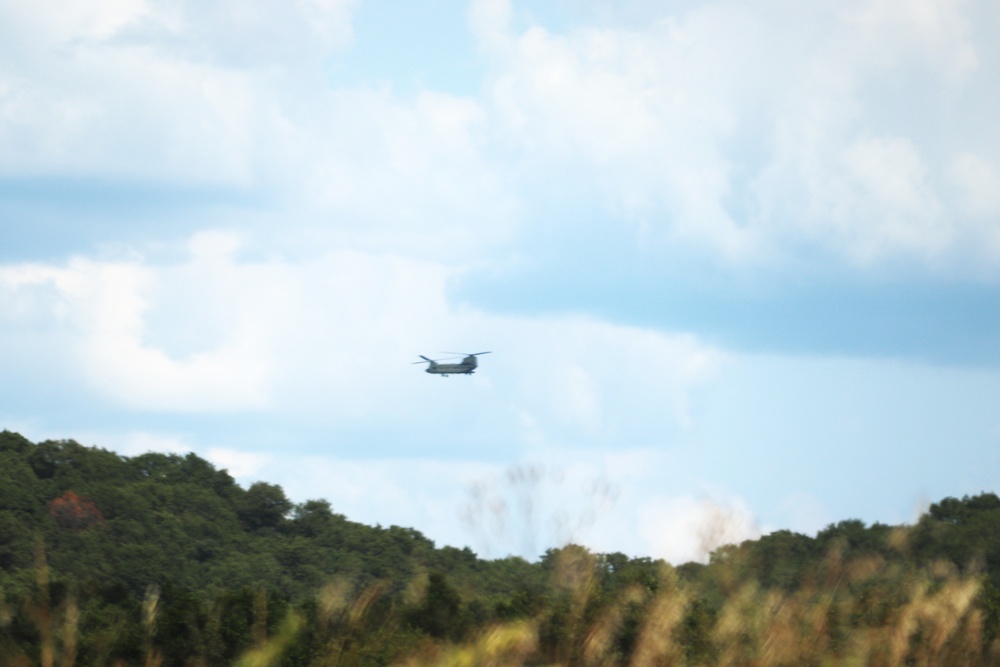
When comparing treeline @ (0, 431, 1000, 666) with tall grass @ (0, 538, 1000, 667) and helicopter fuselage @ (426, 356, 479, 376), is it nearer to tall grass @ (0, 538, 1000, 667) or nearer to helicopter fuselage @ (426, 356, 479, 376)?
tall grass @ (0, 538, 1000, 667)

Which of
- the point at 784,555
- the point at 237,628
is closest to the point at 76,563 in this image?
the point at 784,555

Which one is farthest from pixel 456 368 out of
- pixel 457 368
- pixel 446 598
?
pixel 446 598

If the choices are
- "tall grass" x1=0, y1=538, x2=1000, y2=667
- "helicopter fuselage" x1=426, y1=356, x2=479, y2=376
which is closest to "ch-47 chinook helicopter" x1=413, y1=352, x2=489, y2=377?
"helicopter fuselage" x1=426, y1=356, x2=479, y2=376

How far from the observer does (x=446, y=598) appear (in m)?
25.7

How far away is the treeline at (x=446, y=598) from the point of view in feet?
43.9

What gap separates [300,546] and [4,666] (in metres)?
53.6

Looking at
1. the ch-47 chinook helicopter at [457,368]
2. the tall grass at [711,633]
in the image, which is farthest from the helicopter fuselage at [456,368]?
the tall grass at [711,633]

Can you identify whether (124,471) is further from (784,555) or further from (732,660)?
(732,660)

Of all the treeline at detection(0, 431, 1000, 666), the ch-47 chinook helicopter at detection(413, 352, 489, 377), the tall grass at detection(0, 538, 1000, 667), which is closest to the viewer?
the tall grass at detection(0, 538, 1000, 667)

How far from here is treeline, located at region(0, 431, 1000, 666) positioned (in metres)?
13.4

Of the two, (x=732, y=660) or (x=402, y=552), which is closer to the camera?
(x=732, y=660)

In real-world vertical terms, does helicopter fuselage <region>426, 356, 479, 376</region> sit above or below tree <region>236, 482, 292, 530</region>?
above

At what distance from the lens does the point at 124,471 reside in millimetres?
80812

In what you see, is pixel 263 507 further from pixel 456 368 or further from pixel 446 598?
pixel 446 598
